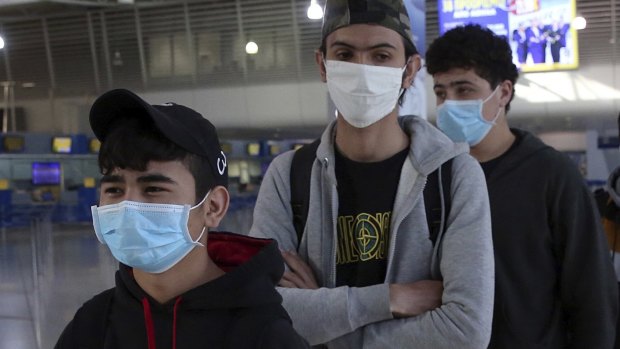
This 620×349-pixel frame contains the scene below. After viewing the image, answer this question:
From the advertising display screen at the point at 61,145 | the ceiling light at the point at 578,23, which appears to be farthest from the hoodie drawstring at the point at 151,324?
the advertising display screen at the point at 61,145

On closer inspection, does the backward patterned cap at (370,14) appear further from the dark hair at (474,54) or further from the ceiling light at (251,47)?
the ceiling light at (251,47)

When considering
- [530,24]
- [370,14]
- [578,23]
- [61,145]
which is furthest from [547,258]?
[61,145]

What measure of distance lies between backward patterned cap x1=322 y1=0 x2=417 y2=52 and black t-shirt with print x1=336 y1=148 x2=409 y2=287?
326mm

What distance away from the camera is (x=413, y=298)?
66.6 inches

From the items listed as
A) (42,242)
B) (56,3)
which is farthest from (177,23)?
(42,242)

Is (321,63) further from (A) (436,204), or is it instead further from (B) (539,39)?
(B) (539,39)

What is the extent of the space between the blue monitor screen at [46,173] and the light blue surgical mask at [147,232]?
754 inches

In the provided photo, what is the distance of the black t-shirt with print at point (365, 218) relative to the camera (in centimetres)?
178

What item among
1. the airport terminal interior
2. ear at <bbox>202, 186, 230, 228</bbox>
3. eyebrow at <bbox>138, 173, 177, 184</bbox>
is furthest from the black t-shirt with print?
the airport terminal interior

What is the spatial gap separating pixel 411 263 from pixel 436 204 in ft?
0.50

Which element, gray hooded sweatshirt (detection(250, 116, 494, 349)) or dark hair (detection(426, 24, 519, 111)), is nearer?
gray hooded sweatshirt (detection(250, 116, 494, 349))

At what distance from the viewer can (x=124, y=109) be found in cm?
150

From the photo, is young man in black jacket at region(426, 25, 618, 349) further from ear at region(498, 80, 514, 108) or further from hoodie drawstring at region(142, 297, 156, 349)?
hoodie drawstring at region(142, 297, 156, 349)

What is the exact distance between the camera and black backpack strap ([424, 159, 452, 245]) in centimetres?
177
